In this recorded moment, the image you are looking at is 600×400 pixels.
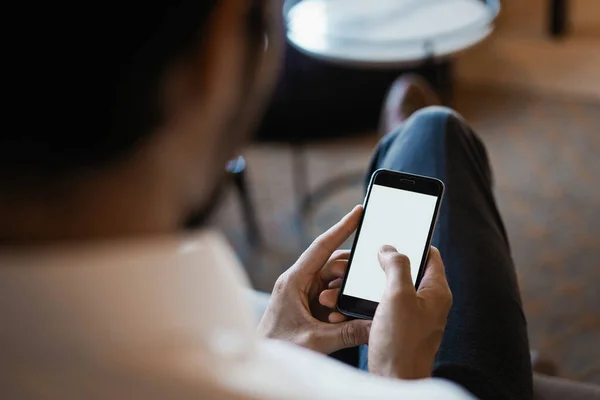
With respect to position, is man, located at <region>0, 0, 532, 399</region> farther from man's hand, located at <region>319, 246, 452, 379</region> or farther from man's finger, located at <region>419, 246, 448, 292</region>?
man's finger, located at <region>419, 246, 448, 292</region>

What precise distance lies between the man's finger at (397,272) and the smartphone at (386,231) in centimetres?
13

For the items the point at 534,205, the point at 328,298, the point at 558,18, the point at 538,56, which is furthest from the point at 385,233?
the point at 558,18

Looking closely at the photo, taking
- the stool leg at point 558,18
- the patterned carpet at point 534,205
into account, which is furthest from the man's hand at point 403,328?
the stool leg at point 558,18

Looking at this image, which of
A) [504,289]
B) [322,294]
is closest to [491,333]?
[504,289]

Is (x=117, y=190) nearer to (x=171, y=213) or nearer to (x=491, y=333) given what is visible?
(x=171, y=213)

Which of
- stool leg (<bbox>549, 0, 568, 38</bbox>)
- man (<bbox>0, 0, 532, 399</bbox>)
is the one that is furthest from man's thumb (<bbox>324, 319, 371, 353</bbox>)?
stool leg (<bbox>549, 0, 568, 38</bbox>)

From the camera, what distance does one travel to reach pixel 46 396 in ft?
1.37

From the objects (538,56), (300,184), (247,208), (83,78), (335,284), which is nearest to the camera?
(83,78)

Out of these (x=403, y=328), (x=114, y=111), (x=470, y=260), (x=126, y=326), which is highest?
(x=114, y=111)

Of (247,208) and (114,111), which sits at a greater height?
(114,111)

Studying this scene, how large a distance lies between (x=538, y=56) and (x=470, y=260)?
6.90ft

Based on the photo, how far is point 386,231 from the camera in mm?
960

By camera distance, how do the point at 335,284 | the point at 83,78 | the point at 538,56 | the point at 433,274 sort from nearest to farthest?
1. the point at 83,78
2. the point at 433,274
3. the point at 335,284
4. the point at 538,56

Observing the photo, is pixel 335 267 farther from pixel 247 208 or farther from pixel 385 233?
pixel 247 208
